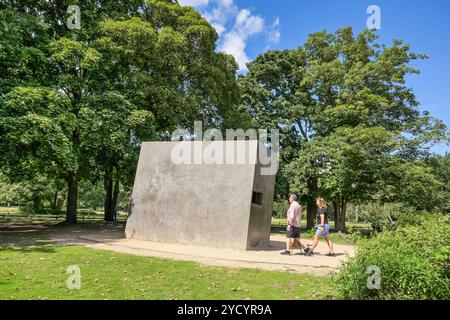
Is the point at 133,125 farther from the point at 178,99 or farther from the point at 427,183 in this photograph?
the point at 427,183

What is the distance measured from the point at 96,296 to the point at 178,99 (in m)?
15.2

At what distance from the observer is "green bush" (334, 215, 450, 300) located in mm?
5465

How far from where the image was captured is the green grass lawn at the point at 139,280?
20.5ft

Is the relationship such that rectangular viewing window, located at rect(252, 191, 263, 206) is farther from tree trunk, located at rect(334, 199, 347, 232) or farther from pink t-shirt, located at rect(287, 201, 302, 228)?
tree trunk, located at rect(334, 199, 347, 232)

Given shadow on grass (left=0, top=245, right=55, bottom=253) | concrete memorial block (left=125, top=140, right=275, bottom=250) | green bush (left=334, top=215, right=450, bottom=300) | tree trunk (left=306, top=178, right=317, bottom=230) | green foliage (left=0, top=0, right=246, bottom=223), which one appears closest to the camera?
green bush (left=334, top=215, right=450, bottom=300)

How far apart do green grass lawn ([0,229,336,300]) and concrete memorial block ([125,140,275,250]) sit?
121 inches

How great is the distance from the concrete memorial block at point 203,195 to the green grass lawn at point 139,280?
121 inches

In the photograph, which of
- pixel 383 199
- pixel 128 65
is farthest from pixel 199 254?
pixel 383 199

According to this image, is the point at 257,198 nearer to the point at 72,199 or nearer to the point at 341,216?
the point at 72,199

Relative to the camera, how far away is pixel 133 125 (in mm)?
17625

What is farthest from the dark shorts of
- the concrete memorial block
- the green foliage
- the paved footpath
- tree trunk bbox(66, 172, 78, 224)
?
tree trunk bbox(66, 172, 78, 224)

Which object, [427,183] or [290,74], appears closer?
[427,183]

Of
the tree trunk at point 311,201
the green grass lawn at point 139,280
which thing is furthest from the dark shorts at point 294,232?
the tree trunk at point 311,201
